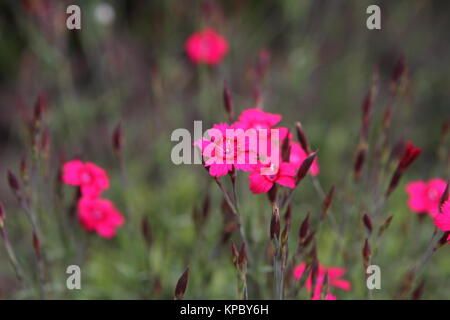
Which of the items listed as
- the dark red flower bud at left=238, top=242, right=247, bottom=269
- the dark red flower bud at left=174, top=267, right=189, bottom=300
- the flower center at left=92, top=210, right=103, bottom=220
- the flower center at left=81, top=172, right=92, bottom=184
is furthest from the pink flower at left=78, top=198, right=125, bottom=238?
the dark red flower bud at left=238, top=242, right=247, bottom=269

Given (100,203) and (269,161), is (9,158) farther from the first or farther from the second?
(269,161)

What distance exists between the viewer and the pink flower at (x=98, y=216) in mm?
1953

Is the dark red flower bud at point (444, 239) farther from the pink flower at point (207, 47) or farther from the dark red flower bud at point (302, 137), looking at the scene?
the pink flower at point (207, 47)

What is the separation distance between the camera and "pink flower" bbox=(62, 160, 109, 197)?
1.83m

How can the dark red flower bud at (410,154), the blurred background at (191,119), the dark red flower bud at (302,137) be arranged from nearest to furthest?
the dark red flower bud at (410,154) < the dark red flower bud at (302,137) < the blurred background at (191,119)

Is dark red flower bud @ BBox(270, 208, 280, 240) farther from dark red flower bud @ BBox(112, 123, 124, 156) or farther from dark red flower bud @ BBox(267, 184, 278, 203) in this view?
dark red flower bud @ BBox(112, 123, 124, 156)

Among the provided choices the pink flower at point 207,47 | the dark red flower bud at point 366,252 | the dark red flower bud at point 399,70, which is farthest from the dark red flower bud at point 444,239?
the pink flower at point 207,47

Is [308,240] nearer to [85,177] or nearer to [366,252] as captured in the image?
[366,252]

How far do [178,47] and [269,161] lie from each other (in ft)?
10.5

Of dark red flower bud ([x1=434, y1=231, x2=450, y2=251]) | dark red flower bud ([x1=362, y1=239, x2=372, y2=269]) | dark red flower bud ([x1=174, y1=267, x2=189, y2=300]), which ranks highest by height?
dark red flower bud ([x1=434, y1=231, x2=450, y2=251])

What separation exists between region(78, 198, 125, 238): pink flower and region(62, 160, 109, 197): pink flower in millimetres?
76

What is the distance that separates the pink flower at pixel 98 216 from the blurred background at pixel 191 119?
0.11 m

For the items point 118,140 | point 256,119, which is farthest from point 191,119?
point 256,119
